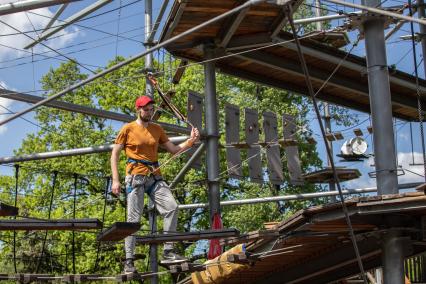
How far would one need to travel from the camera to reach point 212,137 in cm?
1770

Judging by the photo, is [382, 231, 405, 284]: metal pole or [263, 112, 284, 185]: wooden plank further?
[263, 112, 284, 185]: wooden plank

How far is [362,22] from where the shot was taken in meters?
14.8

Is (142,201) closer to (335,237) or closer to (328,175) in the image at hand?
(335,237)

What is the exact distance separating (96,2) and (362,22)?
22.3ft

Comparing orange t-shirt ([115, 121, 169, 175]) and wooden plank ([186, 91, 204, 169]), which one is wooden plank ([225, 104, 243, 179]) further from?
orange t-shirt ([115, 121, 169, 175])

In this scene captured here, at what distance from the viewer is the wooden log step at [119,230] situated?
1037cm

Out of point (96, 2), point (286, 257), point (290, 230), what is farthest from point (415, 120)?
point (290, 230)

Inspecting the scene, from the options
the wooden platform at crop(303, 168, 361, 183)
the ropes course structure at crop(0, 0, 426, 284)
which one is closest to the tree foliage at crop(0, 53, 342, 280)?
the wooden platform at crop(303, 168, 361, 183)

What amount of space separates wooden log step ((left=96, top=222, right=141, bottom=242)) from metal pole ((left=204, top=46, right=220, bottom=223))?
6.46 m

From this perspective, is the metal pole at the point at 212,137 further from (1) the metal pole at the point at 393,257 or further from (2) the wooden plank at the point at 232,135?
(1) the metal pole at the point at 393,257

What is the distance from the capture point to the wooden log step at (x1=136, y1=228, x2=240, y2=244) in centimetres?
1124

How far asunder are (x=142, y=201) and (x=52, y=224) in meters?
1.27

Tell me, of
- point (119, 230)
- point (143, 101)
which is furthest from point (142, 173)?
point (119, 230)

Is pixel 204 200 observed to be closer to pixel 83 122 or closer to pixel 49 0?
pixel 83 122
